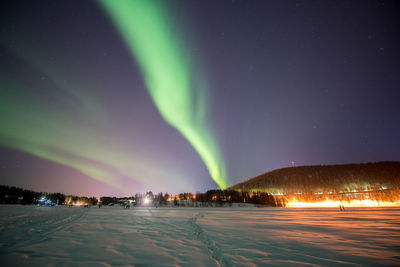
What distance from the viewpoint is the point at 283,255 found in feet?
16.3

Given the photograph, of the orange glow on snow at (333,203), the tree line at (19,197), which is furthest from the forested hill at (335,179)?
the tree line at (19,197)

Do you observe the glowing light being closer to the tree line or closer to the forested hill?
the forested hill

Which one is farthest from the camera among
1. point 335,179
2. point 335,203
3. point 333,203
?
point 335,179

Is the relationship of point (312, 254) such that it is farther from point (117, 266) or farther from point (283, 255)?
point (117, 266)

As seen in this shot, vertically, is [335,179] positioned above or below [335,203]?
above

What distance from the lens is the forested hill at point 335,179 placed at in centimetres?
9049

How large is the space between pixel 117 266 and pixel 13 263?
238cm

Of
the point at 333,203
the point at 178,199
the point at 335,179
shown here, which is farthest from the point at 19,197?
the point at 335,179

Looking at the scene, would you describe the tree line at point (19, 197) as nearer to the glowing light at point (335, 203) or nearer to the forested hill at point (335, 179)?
the glowing light at point (335, 203)

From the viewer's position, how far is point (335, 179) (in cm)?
10256

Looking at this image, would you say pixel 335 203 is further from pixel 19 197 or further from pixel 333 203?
pixel 19 197

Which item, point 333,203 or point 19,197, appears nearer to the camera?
point 333,203

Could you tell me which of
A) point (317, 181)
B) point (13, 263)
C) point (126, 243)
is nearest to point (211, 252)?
point (126, 243)

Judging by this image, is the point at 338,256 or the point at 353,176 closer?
the point at 338,256
